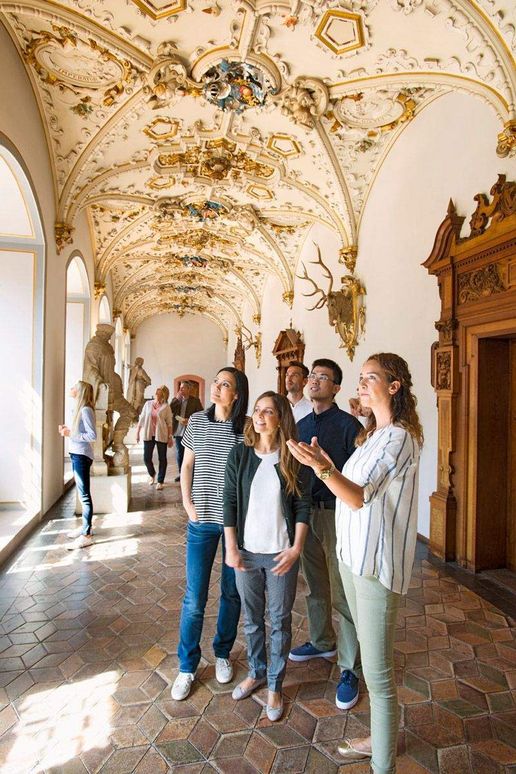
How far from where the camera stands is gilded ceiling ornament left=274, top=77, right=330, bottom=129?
197 inches

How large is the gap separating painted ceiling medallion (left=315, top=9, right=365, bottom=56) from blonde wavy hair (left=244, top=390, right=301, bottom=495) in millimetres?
3908

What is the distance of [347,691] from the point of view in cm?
230

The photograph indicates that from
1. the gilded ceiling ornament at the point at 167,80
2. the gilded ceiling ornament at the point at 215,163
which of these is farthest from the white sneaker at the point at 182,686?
the gilded ceiling ornament at the point at 215,163

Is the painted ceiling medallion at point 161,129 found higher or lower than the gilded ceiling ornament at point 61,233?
higher

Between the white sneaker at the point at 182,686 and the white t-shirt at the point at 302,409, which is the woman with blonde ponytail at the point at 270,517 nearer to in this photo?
the white sneaker at the point at 182,686

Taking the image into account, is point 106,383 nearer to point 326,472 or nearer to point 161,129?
point 161,129

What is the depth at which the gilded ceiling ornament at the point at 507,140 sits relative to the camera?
3.88 metres

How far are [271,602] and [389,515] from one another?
0.91 m

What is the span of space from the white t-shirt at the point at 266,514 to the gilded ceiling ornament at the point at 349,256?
6.02 m

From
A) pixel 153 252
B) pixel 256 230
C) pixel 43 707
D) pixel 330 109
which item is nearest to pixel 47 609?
pixel 43 707

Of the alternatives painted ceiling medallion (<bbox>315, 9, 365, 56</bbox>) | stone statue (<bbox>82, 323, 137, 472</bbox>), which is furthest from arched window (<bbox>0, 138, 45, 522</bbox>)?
painted ceiling medallion (<bbox>315, 9, 365, 56</bbox>)

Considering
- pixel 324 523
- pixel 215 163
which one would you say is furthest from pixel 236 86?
pixel 324 523

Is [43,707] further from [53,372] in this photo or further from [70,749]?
[53,372]

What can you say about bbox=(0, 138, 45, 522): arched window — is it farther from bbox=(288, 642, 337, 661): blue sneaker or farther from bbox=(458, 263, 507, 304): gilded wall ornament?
bbox=(458, 263, 507, 304): gilded wall ornament
